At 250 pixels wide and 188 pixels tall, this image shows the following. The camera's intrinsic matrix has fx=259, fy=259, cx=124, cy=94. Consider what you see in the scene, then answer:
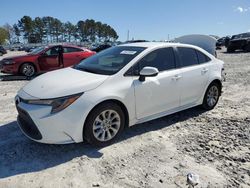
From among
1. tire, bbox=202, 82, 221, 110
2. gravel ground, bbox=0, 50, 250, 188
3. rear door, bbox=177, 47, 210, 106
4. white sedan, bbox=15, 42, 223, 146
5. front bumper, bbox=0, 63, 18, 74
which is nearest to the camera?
gravel ground, bbox=0, 50, 250, 188

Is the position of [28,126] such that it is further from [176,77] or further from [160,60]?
[176,77]

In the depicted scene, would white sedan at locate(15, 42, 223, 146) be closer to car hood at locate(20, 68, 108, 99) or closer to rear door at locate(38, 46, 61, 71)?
car hood at locate(20, 68, 108, 99)

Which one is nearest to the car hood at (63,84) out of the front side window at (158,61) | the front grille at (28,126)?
the front grille at (28,126)

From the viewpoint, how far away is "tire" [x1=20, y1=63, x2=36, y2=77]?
35.1 ft

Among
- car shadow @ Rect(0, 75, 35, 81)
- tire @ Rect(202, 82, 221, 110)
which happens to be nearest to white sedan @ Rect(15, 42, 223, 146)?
tire @ Rect(202, 82, 221, 110)

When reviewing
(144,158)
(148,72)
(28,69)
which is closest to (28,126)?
(144,158)

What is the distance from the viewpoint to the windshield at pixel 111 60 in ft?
13.9

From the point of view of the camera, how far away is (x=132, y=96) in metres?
4.08

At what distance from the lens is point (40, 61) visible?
10898 millimetres

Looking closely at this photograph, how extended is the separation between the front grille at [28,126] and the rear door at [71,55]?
25.6 ft

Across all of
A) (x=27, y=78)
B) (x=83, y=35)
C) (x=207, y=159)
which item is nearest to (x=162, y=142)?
(x=207, y=159)

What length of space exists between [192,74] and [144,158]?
7.05ft

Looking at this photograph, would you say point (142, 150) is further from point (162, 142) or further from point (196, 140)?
point (196, 140)

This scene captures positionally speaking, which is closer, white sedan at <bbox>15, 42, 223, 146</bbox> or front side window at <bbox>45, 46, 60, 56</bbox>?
white sedan at <bbox>15, 42, 223, 146</bbox>
